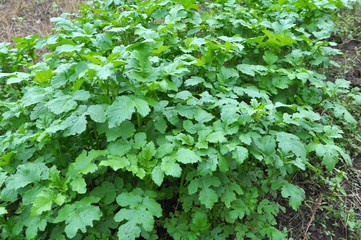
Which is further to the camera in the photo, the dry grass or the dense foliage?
the dry grass

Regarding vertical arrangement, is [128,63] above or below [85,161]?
above

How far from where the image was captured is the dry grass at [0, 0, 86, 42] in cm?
563

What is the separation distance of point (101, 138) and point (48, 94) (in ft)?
1.99

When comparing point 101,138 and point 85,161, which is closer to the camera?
A: point 85,161

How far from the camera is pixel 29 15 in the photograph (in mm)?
6176

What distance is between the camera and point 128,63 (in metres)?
1.94

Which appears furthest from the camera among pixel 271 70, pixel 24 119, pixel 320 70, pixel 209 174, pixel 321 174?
pixel 320 70

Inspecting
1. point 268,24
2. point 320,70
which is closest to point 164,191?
point 268,24

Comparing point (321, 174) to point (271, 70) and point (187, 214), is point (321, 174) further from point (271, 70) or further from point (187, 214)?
point (187, 214)

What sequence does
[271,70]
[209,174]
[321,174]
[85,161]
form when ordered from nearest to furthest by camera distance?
[85,161], [209,174], [271,70], [321,174]

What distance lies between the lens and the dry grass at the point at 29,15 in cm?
563

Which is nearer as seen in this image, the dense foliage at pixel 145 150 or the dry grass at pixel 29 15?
the dense foliage at pixel 145 150

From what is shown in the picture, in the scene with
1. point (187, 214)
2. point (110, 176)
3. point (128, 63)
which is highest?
point (128, 63)

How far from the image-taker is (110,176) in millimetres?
2305
